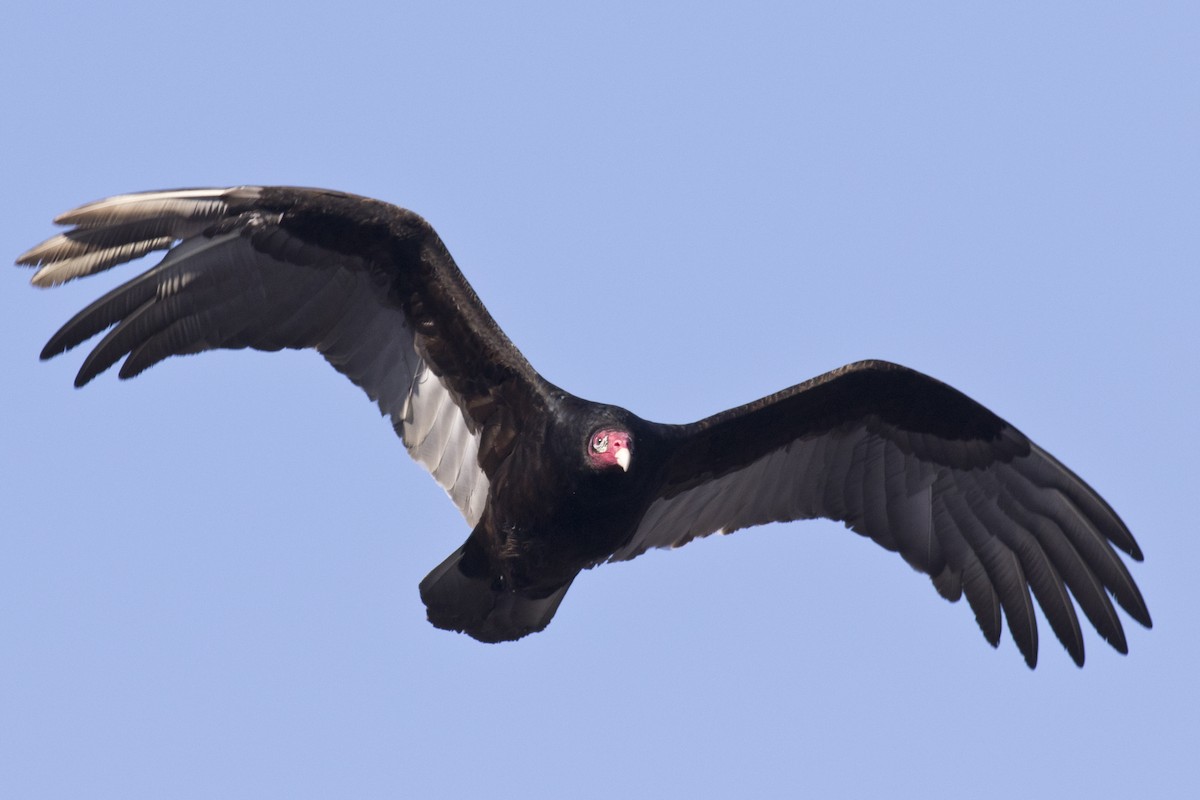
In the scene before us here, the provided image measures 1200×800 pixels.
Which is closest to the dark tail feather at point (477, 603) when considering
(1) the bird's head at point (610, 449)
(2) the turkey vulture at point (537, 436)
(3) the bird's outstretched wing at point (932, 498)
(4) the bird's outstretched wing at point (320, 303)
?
(2) the turkey vulture at point (537, 436)

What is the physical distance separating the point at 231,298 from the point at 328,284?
1.74 ft

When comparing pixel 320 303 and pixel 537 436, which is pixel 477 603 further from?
pixel 320 303

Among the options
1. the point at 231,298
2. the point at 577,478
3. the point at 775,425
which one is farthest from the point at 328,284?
the point at 775,425

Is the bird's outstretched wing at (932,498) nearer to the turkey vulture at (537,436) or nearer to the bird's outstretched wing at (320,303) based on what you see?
the turkey vulture at (537,436)

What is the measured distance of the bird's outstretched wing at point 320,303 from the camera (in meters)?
9.05

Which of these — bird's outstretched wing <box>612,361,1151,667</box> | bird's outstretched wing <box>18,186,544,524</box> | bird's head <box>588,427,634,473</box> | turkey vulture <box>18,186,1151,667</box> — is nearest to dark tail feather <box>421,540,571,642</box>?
turkey vulture <box>18,186,1151,667</box>

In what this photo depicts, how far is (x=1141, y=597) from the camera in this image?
10188 mm

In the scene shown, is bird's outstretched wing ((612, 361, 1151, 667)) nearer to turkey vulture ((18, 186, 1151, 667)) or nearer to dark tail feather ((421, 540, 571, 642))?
turkey vulture ((18, 186, 1151, 667))

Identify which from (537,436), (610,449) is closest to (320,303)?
(537,436)

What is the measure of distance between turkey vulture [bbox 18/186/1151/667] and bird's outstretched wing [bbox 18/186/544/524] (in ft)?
0.04

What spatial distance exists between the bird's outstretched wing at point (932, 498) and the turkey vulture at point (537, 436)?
0.01m

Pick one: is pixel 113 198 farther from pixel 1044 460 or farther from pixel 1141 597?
pixel 1141 597

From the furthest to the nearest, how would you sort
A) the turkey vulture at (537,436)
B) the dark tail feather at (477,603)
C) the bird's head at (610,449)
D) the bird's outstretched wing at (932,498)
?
1. the bird's outstretched wing at (932,498)
2. the dark tail feather at (477,603)
3. the turkey vulture at (537,436)
4. the bird's head at (610,449)

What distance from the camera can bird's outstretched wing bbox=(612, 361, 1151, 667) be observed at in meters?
10.2
